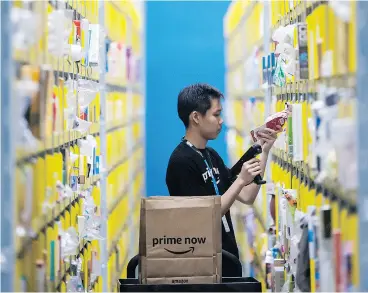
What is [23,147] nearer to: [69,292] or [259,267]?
[69,292]

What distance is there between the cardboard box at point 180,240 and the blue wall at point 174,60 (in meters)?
5.47

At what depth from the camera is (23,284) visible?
2.50 meters

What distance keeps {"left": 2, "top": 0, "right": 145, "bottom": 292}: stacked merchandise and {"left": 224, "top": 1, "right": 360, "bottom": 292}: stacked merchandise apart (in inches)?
36.8

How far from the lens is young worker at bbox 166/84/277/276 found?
380 centimetres

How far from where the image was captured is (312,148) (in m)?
2.83

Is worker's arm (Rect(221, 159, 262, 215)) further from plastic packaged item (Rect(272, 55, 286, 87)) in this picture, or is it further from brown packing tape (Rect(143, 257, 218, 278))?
brown packing tape (Rect(143, 257, 218, 278))

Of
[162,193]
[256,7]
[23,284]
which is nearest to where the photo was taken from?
[23,284]

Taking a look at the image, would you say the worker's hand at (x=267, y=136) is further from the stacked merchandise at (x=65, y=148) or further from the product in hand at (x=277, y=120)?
the stacked merchandise at (x=65, y=148)

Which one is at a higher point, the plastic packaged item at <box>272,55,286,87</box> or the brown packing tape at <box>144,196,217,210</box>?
the plastic packaged item at <box>272,55,286,87</box>

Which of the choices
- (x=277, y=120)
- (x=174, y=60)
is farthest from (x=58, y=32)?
(x=174, y=60)

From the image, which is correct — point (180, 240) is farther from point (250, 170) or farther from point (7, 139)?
point (7, 139)

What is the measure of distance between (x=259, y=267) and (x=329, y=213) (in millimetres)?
3372

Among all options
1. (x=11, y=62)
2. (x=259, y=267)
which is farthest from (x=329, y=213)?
(x=259, y=267)

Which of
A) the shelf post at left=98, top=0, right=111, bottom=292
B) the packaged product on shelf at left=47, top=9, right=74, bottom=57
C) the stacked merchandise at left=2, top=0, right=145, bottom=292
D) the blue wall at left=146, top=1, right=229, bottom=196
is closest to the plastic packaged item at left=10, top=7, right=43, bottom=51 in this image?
the stacked merchandise at left=2, top=0, right=145, bottom=292
